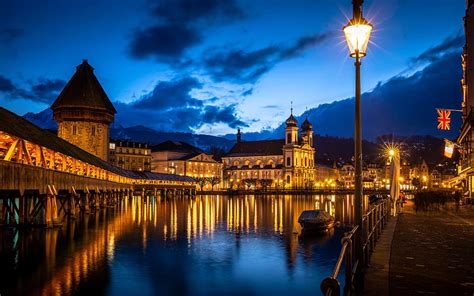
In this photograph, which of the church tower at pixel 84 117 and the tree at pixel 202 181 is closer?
the church tower at pixel 84 117

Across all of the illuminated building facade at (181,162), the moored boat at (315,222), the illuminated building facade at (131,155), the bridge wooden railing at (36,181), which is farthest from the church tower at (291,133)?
the moored boat at (315,222)

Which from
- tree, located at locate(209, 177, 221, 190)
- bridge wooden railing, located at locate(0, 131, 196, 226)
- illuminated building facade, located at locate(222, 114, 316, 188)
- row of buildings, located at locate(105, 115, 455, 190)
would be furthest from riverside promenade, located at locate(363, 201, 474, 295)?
illuminated building facade, located at locate(222, 114, 316, 188)

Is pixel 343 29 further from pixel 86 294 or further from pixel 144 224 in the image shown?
pixel 144 224

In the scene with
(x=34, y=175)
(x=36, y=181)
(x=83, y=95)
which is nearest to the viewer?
(x=34, y=175)

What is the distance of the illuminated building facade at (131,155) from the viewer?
139750 mm

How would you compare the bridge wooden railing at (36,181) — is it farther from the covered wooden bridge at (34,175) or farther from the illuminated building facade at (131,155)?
the illuminated building facade at (131,155)

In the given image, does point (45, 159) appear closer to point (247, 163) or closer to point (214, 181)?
point (214, 181)

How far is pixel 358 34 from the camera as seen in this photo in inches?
397

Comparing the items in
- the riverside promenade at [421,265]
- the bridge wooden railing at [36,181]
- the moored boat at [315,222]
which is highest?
the bridge wooden railing at [36,181]

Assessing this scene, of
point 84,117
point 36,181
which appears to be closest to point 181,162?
point 84,117

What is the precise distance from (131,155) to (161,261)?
124m

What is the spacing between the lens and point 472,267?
1242cm

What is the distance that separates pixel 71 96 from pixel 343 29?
260 feet

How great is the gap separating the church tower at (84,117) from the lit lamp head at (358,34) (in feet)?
246
